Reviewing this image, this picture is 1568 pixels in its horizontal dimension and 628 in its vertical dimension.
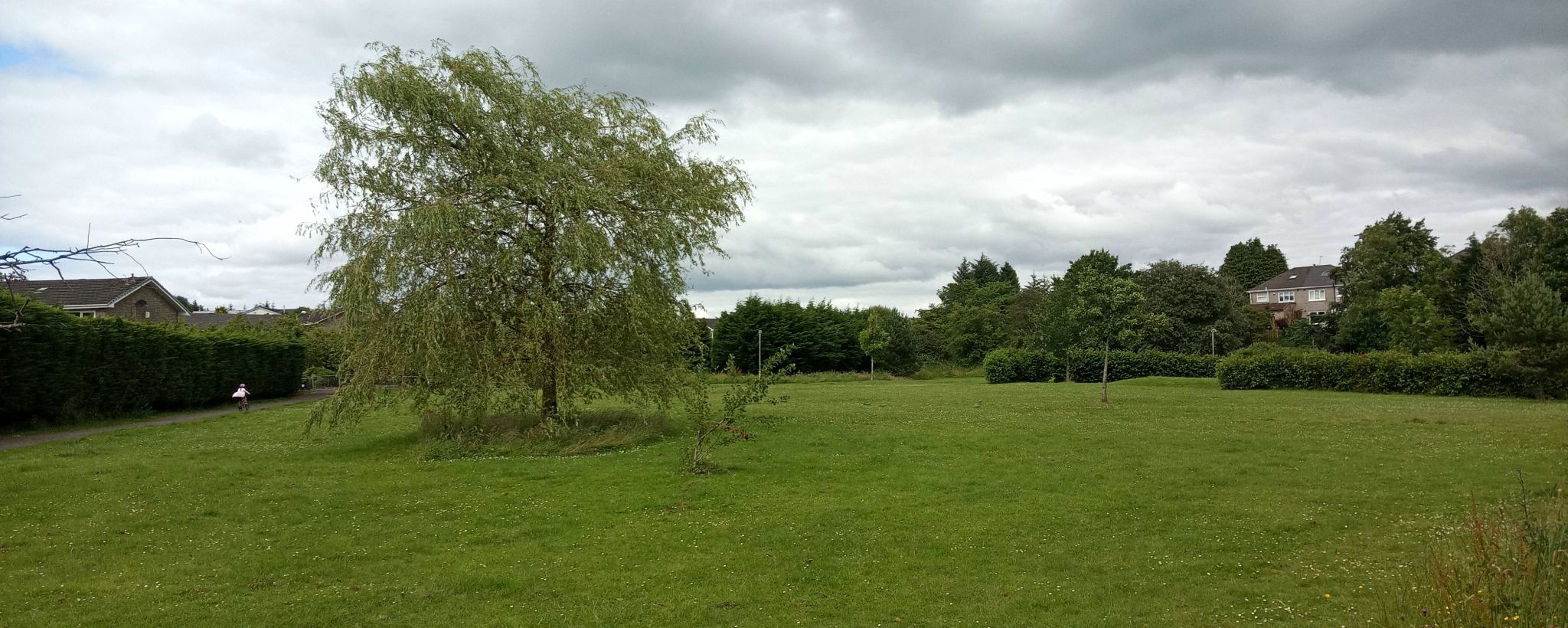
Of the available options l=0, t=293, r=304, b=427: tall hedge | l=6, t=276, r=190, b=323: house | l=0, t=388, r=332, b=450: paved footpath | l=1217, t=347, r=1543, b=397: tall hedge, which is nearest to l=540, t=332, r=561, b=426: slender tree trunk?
l=0, t=388, r=332, b=450: paved footpath

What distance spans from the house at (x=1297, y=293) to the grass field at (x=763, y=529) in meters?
82.0

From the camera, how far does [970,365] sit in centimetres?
7419

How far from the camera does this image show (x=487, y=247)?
18.8 meters

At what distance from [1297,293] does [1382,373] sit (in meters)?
70.7

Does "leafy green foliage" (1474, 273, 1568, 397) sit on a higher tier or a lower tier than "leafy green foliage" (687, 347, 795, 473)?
higher

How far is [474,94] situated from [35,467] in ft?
35.7

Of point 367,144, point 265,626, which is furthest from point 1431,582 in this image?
point 367,144

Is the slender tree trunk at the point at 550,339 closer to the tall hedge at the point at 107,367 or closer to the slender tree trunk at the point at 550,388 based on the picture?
the slender tree trunk at the point at 550,388

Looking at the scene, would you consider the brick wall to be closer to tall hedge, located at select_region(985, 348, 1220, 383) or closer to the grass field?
the grass field

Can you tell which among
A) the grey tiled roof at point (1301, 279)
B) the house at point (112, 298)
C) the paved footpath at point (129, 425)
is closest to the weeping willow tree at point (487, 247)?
the paved footpath at point (129, 425)

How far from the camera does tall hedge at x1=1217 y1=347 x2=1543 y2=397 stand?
1347 inches

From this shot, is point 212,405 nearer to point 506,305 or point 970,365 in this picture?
point 506,305

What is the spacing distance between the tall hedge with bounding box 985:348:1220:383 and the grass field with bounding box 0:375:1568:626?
3327 centimetres

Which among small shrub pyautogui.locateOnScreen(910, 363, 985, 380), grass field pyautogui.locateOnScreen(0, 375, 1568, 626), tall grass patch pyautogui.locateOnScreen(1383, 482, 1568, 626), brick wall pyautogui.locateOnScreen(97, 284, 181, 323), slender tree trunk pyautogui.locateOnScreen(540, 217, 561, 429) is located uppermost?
brick wall pyautogui.locateOnScreen(97, 284, 181, 323)
